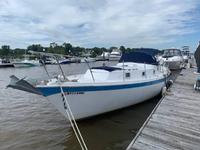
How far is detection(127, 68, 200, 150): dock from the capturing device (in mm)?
4614

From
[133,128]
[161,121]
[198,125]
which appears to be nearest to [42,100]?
[133,128]

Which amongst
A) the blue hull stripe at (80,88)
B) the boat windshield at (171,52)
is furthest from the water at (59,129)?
the boat windshield at (171,52)

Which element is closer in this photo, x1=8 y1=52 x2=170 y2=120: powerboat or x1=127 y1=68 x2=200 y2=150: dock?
x1=127 y1=68 x2=200 y2=150: dock

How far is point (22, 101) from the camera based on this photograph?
12.1m

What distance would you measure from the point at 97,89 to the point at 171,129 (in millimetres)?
2978

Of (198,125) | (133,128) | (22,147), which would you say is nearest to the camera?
(198,125)

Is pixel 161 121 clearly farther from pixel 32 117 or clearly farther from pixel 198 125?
pixel 32 117

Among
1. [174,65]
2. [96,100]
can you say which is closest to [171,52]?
[174,65]

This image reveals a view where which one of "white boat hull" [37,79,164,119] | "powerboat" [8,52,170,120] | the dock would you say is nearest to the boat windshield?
"powerboat" [8,52,170,120]

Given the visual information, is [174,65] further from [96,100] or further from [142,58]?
[96,100]

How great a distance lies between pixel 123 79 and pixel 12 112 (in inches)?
222

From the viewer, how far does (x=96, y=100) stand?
25.0ft

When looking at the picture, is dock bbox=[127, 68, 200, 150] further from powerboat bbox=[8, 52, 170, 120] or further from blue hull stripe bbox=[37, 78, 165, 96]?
blue hull stripe bbox=[37, 78, 165, 96]

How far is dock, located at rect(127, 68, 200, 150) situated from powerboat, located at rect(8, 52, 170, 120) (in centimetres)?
163
